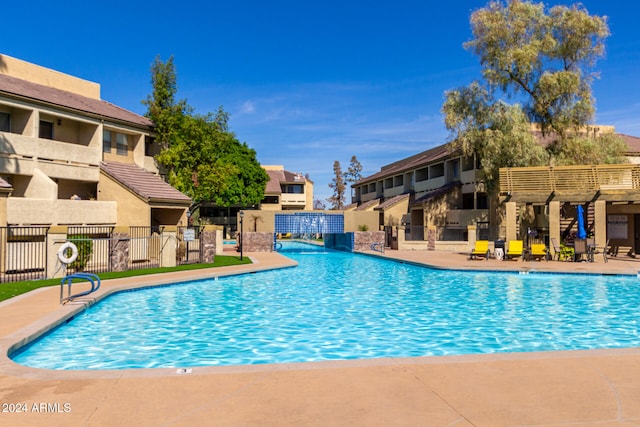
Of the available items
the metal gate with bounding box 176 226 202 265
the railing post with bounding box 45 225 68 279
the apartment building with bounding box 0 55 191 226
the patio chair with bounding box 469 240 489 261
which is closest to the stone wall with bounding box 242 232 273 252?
the apartment building with bounding box 0 55 191 226

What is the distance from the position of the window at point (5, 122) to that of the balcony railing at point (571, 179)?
26.9m

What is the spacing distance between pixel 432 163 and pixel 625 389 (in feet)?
137

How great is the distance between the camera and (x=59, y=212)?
22953 mm

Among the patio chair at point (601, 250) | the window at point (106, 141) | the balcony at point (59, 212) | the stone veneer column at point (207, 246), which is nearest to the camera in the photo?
the balcony at point (59, 212)

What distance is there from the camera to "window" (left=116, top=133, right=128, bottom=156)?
28.9 meters

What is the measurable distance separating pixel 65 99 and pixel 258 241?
54.1ft

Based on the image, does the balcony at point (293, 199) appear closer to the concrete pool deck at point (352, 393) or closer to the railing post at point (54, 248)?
the railing post at point (54, 248)

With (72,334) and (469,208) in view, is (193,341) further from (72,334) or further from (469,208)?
(469,208)

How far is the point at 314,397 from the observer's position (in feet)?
17.1

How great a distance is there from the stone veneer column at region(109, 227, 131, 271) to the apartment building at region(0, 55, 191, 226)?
4064mm

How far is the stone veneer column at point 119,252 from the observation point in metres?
19.9

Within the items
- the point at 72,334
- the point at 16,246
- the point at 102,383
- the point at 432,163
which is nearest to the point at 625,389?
the point at 102,383

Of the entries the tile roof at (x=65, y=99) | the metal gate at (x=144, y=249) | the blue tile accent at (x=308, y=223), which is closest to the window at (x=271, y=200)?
the blue tile accent at (x=308, y=223)

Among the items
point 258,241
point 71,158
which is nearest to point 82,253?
point 71,158
